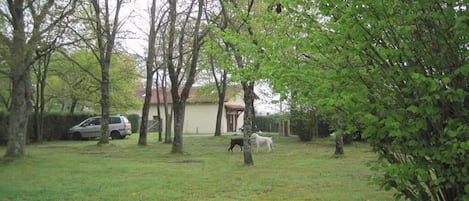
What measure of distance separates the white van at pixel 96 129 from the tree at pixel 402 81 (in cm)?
2951

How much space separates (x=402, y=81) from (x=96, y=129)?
30.3m

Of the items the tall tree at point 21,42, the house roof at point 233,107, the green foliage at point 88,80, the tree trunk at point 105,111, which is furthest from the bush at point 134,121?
Answer: the tall tree at point 21,42

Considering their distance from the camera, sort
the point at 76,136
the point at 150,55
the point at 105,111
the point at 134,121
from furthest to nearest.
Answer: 1. the point at 134,121
2. the point at 76,136
3. the point at 150,55
4. the point at 105,111

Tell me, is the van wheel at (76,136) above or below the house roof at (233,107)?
below

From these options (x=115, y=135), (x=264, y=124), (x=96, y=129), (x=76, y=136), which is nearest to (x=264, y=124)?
(x=264, y=124)

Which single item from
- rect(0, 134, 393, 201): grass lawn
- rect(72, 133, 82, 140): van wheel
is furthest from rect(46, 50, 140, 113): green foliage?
rect(0, 134, 393, 201): grass lawn

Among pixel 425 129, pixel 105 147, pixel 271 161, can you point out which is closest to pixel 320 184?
pixel 271 161

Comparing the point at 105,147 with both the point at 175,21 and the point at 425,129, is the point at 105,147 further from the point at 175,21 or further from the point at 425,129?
the point at 425,129

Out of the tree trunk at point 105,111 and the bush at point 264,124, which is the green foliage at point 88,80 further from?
the bush at point 264,124

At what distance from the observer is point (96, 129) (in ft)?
106

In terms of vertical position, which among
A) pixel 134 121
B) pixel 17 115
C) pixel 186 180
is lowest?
pixel 186 180

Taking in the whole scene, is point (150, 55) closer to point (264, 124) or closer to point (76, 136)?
point (76, 136)

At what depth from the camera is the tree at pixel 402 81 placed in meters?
3.82

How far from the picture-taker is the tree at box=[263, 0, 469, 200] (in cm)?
382
